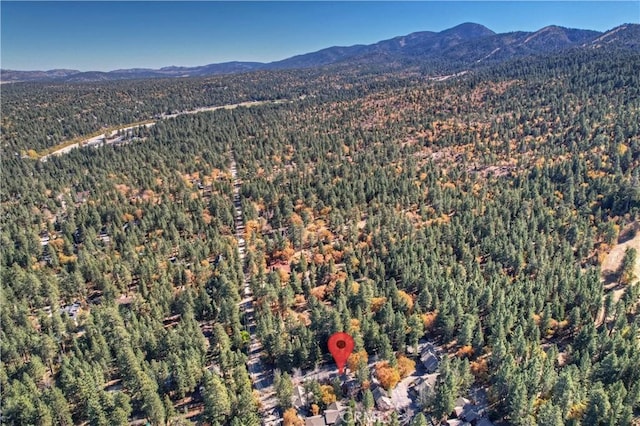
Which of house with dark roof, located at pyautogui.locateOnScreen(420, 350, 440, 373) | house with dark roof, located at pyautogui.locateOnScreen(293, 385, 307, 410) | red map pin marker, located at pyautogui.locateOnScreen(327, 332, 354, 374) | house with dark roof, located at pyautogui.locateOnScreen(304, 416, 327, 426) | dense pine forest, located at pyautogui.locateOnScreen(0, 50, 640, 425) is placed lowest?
house with dark roof, located at pyautogui.locateOnScreen(304, 416, 327, 426)

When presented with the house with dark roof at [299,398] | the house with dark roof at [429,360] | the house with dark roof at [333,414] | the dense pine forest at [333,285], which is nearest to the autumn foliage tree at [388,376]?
the dense pine forest at [333,285]

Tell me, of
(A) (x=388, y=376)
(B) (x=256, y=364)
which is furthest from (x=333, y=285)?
(A) (x=388, y=376)

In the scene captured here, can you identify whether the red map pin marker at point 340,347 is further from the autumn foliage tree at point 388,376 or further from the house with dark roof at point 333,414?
the house with dark roof at point 333,414

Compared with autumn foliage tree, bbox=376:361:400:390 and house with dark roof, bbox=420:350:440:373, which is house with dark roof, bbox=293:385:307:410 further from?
house with dark roof, bbox=420:350:440:373

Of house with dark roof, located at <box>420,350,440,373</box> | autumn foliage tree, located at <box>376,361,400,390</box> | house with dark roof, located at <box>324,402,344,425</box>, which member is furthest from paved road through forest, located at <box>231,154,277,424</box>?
house with dark roof, located at <box>420,350,440,373</box>

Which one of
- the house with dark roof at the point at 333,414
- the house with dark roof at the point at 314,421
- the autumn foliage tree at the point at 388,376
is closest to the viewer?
the house with dark roof at the point at 314,421

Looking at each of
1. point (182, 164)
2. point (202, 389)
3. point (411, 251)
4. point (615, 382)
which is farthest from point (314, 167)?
point (615, 382)
